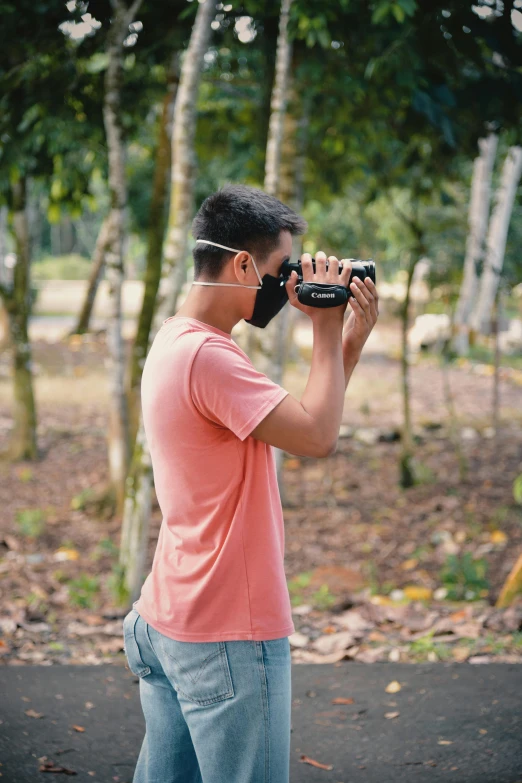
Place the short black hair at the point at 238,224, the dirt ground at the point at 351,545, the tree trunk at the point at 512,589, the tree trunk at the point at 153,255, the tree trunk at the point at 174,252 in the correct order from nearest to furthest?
the short black hair at the point at 238,224
the dirt ground at the point at 351,545
the tree trunk at the point at 174,252
the tree trunk at the point at 512,589
the tree trunk at the point at 153,255

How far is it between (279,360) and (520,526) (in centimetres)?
258

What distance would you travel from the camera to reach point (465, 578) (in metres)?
6.34

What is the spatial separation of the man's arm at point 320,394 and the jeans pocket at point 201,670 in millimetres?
512

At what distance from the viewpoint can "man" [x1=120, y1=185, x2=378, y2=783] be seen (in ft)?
→ 6.62

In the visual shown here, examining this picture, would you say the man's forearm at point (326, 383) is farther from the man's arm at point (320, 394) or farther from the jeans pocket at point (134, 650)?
the jeans pocket at point (134, 650)

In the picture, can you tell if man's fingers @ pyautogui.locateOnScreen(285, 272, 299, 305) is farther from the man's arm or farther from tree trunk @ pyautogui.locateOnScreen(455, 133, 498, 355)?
tree trunk @ pyautogui.locateOnScreen(455, 133, 498, 355)

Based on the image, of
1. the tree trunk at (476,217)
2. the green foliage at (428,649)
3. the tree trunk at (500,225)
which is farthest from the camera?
the tree trunk at (500,225)

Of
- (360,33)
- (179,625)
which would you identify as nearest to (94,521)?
(360,33)

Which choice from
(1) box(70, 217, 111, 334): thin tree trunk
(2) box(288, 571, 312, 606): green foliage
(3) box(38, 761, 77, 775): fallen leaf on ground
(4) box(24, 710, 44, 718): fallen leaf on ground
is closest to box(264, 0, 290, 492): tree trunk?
(2) box(288, 571, 312, 606): green foliage

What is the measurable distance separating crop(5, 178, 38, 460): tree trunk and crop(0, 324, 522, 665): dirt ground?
325 millimetres

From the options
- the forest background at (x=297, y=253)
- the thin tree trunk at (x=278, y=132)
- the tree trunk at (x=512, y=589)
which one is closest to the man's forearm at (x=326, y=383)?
the forest background at (x=297, y=253)

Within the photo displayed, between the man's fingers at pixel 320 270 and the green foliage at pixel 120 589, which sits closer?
the man's fingers at pixel 320 270

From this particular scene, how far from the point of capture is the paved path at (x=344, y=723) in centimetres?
343

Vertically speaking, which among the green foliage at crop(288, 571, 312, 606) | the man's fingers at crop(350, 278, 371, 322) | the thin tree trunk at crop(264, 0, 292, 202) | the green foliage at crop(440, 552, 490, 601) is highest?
the thin tree trunk at crop(264, 0, 292, 202)
